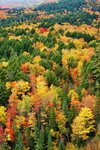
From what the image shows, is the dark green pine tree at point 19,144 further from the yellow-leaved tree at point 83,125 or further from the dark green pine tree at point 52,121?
the yellow-leaved tree at point 83,125

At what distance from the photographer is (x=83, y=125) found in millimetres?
49500

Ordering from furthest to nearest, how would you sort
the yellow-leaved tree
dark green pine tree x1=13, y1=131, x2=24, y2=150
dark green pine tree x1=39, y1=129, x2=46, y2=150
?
1. the yellow-leaved tree
2. dark green pine tree x1=39, y1=129, x2=46, y2=150
3. dark green pine tree x1=13, y1=131, x2=24, y2=150

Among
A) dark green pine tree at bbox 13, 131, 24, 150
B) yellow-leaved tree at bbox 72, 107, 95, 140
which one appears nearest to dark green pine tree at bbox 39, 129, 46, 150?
dark green pine tree at bbox 13, 131, 24, 150

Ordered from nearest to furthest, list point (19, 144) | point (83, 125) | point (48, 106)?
point (19, 144)
point (83, 125)
point (48, 106)

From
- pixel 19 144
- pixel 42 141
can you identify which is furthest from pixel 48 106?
pixel 19 144

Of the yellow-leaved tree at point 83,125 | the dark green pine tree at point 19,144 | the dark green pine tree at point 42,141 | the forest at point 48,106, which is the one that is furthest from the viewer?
the forest at point 48,106

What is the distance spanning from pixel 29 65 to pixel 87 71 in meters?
19.5

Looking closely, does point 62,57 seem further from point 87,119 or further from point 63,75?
point 87,119

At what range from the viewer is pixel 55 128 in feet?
172

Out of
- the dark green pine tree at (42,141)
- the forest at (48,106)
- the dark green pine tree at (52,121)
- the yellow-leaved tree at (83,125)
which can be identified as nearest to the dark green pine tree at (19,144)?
the forest at (48,106)

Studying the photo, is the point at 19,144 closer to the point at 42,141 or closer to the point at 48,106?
the point at 42,141

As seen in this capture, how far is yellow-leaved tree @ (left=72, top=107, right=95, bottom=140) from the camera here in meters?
48.9

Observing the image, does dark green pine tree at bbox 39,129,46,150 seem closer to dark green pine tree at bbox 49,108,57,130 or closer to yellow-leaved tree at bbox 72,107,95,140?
dark green pine tree at bbox 49,108,57,130

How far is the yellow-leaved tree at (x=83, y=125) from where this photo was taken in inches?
1925
